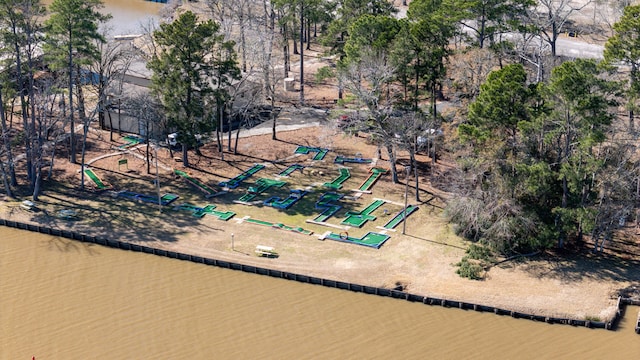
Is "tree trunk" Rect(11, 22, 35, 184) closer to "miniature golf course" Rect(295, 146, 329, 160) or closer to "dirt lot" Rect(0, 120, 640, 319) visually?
"dirt lot" Rect(0, 120, 640, 319)

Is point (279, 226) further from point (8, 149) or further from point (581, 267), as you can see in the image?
point (8, 149)

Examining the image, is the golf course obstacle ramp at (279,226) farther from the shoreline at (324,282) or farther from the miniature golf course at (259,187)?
the shoreline at (324,282)

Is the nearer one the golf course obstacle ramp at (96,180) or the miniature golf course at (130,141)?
the golf course obstacle ramp at (96,180)

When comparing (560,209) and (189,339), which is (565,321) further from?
(189,339)

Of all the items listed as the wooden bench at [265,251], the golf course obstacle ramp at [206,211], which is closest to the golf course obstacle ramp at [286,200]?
the golf course obstacle ramp at [206,211]

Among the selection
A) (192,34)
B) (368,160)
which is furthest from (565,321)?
(192,34)

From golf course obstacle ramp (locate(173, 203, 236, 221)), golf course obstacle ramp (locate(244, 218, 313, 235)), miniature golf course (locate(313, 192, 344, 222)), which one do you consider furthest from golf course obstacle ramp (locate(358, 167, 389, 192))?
golf course obstacle ramp (locate(173, 203, 236, 221))
